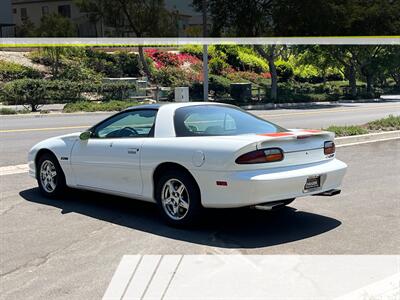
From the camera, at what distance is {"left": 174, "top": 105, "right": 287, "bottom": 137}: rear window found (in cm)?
639

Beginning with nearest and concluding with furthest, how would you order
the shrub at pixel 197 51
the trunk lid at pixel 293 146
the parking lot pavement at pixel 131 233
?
the parking lot pavement at pixel 131 233
the trunk lid at pixel 293 146
the shrub at pixel 197 51

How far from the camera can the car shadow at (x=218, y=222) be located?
229 inches

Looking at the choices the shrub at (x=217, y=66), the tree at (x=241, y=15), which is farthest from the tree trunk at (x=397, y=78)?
the tree at (x=241, y=15)

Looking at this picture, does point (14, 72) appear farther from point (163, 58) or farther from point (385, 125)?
point (385, 125)

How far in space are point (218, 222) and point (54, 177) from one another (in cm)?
254

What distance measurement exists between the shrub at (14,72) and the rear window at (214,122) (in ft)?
97.0

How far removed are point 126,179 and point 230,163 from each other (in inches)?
60.7

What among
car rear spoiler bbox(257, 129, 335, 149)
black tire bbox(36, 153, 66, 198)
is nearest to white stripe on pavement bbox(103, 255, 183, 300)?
car rear spoiler bbox(257, 129, 335, 149)

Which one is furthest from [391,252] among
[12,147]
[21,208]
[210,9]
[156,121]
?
[210,9]

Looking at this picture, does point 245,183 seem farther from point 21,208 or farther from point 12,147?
point 12,147

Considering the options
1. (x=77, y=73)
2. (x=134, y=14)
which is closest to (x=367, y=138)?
(x=134, y=14)

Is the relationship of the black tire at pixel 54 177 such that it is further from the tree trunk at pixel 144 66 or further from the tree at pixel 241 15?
the tree trunk at pixel 144 66

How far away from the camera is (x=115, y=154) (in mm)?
6793

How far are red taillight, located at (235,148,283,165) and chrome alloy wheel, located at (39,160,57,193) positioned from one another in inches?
122
